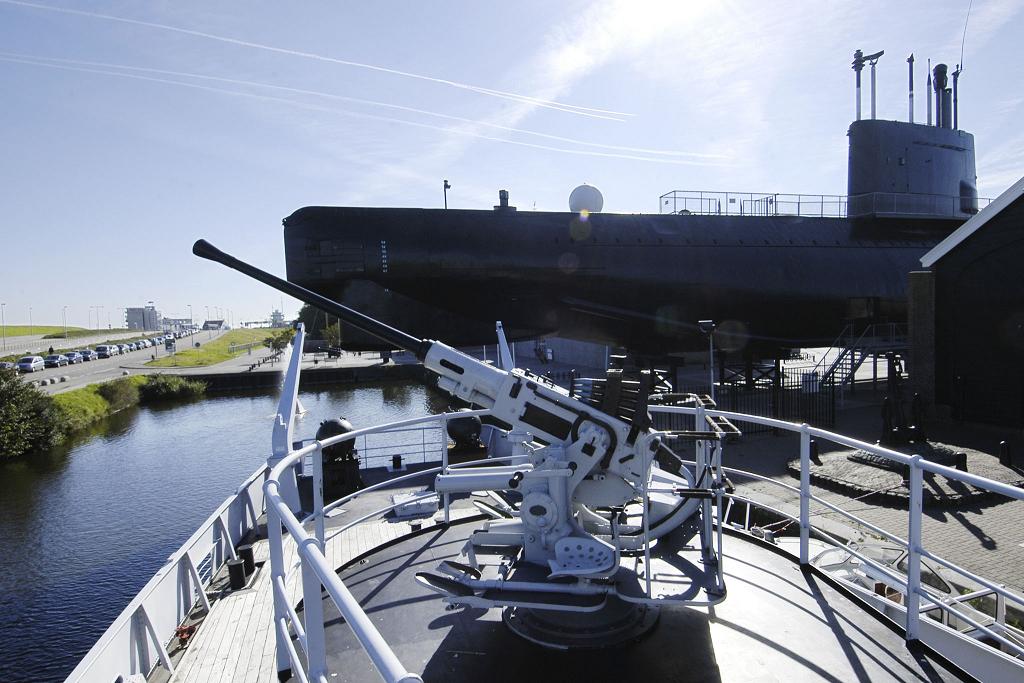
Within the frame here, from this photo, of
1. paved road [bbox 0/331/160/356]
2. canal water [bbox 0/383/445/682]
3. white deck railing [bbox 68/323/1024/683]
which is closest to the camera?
white deck railing [bbox 68/323/1024/683]

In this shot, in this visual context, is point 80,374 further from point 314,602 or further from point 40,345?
point 40,345

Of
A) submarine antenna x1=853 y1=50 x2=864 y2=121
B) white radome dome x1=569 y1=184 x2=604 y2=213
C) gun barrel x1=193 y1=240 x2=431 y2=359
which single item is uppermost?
submarine antenna x1=853 y1=50 x2=864 y2=121

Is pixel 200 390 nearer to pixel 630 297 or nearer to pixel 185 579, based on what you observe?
pixel 630 297

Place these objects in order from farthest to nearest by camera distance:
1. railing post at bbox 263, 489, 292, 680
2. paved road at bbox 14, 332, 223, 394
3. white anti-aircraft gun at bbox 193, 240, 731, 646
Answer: paved road at bbox 14, 332, 223, 394
white anti-aircraft gun at bbox 193, 240, 731, 646
railing post at bbox 263, 489, 292, 680

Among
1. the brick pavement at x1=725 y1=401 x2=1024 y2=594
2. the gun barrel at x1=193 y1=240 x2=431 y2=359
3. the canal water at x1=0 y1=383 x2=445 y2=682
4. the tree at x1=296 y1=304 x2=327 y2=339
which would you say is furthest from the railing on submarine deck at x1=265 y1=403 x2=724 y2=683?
the tree at x1=296 y1=304 x2=327 y2=339

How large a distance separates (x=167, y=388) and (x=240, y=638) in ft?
137

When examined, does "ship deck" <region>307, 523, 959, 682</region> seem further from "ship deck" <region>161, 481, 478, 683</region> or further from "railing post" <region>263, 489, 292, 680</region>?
"railing post" <region>263, 489, 292, 680</region>

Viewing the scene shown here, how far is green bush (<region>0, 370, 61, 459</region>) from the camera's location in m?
25.3

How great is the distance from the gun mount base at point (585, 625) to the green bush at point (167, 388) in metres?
44.3

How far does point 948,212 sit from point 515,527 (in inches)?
1032

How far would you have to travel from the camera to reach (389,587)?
5250 mm

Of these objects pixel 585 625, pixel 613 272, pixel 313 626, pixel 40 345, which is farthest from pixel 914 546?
pixel 40 345

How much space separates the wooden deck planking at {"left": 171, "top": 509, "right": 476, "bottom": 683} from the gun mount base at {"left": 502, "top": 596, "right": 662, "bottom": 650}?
2.39 metres

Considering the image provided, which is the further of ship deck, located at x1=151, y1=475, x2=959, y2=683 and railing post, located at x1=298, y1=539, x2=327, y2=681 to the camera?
ship deck, located at x1=151, y1=475, x2=959, y2=683
